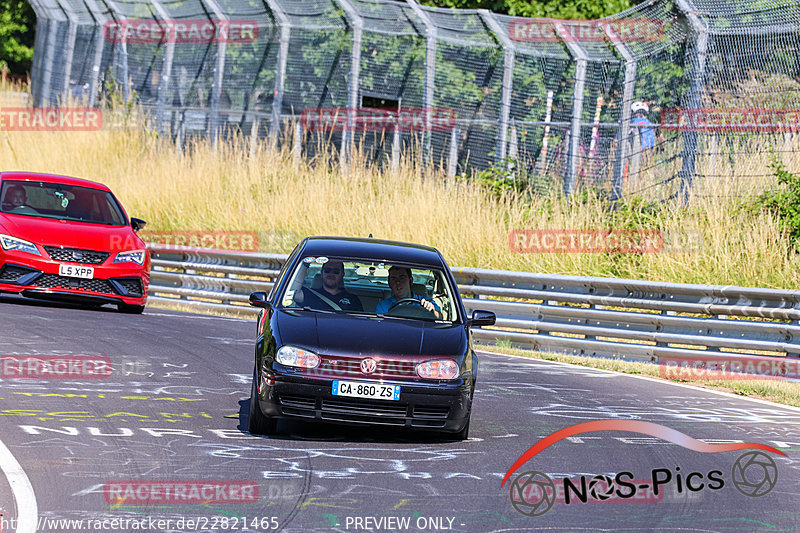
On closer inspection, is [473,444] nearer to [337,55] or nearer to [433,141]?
[433,141]

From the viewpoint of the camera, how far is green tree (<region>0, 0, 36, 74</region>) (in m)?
50.2

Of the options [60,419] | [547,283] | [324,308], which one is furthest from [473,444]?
[547,283]

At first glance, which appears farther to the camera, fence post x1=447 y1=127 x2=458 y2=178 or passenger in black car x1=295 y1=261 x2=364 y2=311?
fence post x1=447 y1=127 x2=458 y2=178

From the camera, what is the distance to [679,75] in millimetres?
18938

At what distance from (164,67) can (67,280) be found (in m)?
12.7

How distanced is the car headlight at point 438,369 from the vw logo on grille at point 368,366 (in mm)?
311

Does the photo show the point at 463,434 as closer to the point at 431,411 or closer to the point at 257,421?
the point at 431,411

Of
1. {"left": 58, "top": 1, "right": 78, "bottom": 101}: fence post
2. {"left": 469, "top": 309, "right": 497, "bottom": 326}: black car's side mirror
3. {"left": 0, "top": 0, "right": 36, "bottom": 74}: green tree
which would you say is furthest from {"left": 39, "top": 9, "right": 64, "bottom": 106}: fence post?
{"left": 469, "top": 309, "right": 497, "bottom": 326}: black car's side mirror

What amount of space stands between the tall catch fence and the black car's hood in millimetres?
9520

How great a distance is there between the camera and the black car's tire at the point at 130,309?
1739 cm

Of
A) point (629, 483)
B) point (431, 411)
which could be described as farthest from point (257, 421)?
point (629, 483)

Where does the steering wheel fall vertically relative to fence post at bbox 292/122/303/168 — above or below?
below

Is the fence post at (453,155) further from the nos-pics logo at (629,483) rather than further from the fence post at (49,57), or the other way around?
the nos-pics logo at (629,483)

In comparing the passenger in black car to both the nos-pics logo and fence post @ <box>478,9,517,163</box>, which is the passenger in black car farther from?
fence post @ <box>478,9,517,163</box>
